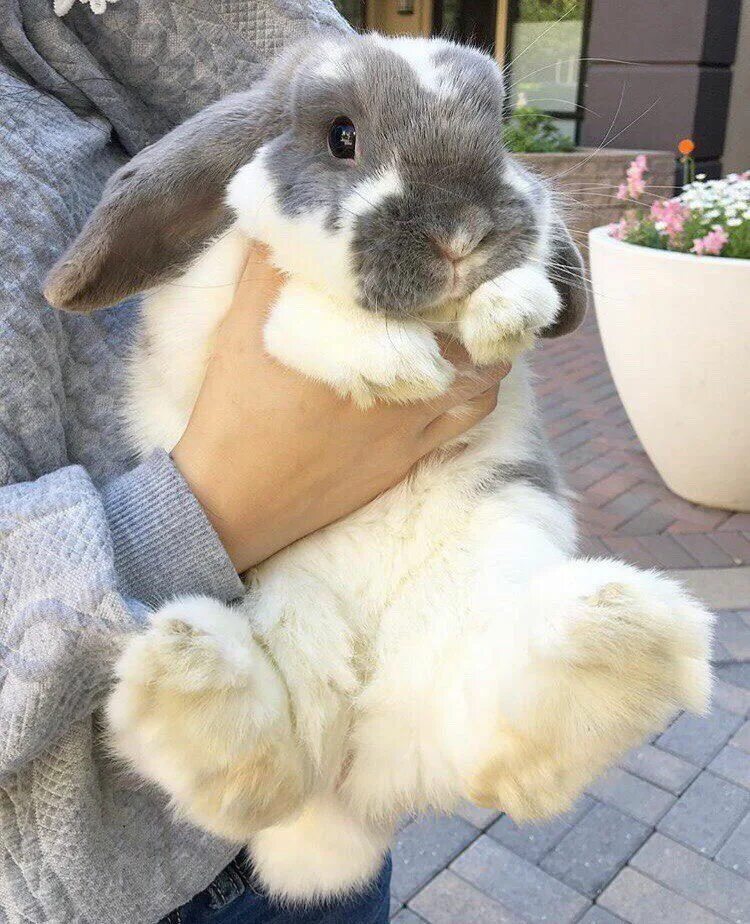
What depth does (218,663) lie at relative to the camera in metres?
0.91

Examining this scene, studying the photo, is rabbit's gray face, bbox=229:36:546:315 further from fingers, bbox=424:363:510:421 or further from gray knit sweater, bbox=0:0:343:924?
gray knit sweater, bbox=0:0:343:924

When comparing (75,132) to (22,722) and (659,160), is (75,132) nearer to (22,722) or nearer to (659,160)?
(22,722)

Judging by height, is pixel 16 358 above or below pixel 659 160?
above

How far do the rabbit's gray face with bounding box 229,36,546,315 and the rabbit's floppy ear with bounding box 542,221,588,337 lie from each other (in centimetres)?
13

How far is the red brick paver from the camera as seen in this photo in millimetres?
3740

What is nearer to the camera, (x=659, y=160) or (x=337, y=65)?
(x=337, y=65)

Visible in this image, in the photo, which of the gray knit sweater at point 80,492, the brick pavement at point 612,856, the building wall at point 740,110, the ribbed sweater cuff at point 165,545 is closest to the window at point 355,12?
the gray knit sweater at point 80,492

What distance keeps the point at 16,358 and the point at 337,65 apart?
0.55 meters

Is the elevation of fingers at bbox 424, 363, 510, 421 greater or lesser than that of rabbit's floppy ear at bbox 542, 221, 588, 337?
lesser

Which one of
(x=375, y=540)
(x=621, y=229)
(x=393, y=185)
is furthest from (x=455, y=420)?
(x=621, y=229)

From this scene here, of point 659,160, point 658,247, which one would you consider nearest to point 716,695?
point 658,247

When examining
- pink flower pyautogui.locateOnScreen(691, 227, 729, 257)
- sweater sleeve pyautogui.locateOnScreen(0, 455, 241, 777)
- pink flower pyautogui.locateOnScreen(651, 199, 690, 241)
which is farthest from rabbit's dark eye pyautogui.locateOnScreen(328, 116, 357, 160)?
pink flower pyautogui.locateOnScreen(651, 199, 690, 241)

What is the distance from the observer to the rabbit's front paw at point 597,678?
917 millimetres

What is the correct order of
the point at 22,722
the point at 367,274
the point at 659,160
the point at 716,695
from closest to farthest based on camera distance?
the point at 22,722 < the point at 367,274 < the point at 716,695 < the point at 659,160
